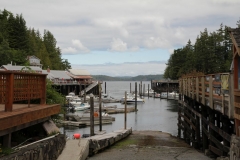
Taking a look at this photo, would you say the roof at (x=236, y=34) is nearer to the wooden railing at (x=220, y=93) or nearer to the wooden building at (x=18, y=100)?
the wooden railing at (x=220, y=93)

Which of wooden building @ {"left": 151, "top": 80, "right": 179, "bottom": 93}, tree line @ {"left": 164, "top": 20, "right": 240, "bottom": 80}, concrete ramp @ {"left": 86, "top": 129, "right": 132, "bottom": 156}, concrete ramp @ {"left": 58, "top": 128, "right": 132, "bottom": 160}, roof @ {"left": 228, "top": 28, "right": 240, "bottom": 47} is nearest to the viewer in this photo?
roof @ {"left": 228, "top": 28, "right": 240, "bottom": 47}

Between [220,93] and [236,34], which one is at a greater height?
[236,34]

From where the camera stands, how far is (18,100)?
9406mm

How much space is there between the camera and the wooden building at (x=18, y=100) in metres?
7.89

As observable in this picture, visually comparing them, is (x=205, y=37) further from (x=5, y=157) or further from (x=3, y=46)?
(x=5, y=157)

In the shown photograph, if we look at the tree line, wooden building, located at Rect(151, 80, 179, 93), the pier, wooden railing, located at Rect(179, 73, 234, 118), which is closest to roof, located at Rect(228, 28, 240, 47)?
the pier

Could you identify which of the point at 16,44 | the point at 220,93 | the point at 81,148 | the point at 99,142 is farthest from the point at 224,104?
the point at 16,44

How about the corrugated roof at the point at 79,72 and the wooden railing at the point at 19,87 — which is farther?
the corrugated roof at the point at 79,72

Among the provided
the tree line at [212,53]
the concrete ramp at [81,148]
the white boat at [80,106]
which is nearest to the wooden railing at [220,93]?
the concrete ramp at [81,148]

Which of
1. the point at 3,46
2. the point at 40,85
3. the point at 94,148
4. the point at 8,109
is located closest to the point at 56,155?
the point at 8,109

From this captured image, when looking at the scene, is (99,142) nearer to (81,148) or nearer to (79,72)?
(81,148)

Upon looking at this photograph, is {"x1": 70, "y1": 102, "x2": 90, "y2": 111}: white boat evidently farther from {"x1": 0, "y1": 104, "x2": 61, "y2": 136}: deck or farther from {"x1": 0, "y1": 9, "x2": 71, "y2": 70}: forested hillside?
{"x1": 0, "y1": 104, "x2": 61, "y2": 136}: deck

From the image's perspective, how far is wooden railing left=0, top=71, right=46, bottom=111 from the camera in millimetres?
8453

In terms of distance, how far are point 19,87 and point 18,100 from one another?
45 cm
